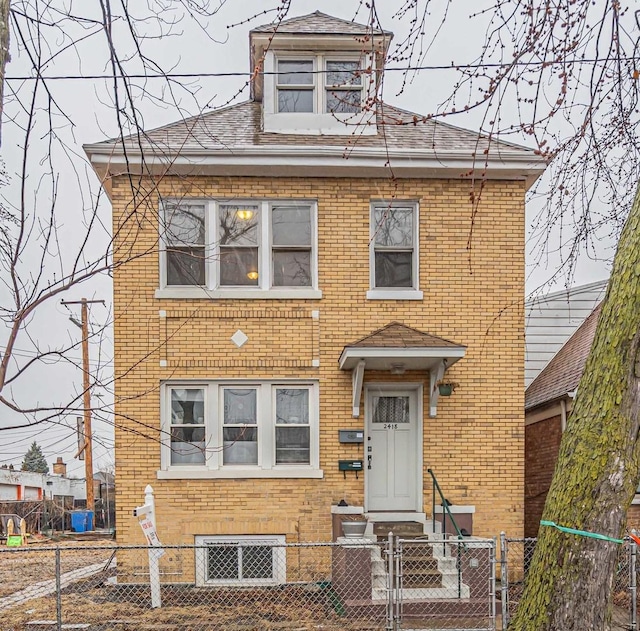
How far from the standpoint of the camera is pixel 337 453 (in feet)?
35.9

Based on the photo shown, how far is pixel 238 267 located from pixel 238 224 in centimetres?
70

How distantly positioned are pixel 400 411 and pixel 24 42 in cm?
847

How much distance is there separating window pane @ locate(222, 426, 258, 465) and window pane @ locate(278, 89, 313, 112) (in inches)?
214

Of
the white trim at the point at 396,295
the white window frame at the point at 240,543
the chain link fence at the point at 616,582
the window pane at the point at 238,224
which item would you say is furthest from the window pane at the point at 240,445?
the chain link fence at the point at 616,582

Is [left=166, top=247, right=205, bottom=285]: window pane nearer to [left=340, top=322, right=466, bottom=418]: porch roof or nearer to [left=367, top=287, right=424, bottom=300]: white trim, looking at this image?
[left=340, top=322, right=466, bottom=418]: porch roof

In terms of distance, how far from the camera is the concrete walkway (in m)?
10.4

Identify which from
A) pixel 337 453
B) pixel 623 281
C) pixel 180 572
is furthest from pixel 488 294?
pixel 623 281

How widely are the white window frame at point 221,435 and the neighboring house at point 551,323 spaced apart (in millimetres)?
5732

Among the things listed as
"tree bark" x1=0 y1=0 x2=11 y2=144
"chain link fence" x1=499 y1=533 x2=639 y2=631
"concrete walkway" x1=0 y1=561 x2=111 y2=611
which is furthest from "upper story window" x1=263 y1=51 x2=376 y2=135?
"concrete walkway" x1=0 y1=561 x2=111 y2=611

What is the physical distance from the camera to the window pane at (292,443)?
11.1 meters

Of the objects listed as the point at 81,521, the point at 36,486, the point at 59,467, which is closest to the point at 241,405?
the point at 81,521

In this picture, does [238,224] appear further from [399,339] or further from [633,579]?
[633,579]

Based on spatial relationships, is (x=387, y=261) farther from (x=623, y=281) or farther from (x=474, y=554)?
(x=623, y=281)

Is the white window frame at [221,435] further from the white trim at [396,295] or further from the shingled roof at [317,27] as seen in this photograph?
the shingled roof at [317,27]
